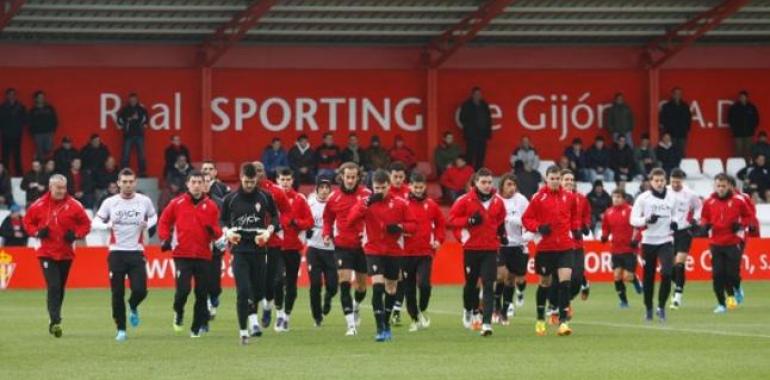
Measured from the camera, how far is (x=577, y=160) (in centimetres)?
4841

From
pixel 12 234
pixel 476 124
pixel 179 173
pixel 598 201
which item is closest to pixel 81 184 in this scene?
pixel 179 173

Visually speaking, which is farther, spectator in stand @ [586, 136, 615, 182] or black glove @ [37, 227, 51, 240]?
spectator in stand @ [586, 136, 615, 182]

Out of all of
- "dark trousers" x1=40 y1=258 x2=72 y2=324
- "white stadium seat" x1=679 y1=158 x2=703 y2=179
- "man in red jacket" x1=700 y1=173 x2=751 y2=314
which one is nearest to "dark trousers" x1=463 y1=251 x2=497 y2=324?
"dark trousers" x1=40 y1=258 x2=72 y2=324

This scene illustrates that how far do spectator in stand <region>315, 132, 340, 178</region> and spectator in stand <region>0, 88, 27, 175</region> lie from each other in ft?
23.4

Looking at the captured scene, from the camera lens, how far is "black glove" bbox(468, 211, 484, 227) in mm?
24172

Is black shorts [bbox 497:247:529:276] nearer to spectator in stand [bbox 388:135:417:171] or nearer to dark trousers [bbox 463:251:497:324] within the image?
dark trousers [bbox 463:251:497:324]

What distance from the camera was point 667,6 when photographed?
1854 inches

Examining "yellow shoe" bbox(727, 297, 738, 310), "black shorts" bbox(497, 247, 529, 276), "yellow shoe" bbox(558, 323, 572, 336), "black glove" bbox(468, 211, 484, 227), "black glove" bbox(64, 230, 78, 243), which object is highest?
"black glove" bbox(468, 211, 484, 227)

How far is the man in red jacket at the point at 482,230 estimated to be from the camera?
24.2 m

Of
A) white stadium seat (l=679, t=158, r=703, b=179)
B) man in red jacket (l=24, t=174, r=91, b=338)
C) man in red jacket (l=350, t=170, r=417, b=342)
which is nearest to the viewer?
man in red jacket (l=350, t=170, r=417, b=342)

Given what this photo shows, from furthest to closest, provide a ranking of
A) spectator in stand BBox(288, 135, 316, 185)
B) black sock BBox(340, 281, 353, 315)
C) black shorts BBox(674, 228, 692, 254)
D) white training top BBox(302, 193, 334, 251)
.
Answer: spectator in stand BBox(288, 135, 316, 185) < black shorts BBox(674, 228, 692, 254) < white training top BBox(302, 193, 334, 251) < black sock BBox(340, 281, 353, 315)

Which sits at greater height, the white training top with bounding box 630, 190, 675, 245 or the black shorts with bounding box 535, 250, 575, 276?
the white training top with bounding box 630, 190, 675, 245

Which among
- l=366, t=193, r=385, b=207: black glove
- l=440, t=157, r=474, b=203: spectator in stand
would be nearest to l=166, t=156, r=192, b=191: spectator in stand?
l=440, t=157, r=474, b=203: spectator in stand

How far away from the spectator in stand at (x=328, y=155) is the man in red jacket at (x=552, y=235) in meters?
22.0
